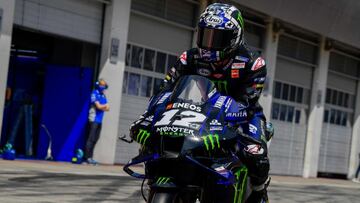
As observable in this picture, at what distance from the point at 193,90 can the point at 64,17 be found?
10854 millimetres

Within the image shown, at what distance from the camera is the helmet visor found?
16.8ft

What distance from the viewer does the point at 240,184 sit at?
496 cm

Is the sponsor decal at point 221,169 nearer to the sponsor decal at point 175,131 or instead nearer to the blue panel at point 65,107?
the sponsor decal at point 175,131

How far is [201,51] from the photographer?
5.32 metres

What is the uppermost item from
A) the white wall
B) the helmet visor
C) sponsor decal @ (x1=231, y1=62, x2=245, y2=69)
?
the white wall

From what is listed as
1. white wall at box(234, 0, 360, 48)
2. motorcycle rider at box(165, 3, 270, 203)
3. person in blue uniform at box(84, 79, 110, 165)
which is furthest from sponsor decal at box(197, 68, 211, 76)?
white wall at box(234, 0, 360, 48)

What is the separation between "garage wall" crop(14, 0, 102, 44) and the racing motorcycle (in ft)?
33.0

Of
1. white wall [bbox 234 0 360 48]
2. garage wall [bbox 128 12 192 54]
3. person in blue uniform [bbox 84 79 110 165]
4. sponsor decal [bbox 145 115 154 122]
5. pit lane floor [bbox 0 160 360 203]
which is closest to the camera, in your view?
sponsor decal [bbox 145 115 154 122]

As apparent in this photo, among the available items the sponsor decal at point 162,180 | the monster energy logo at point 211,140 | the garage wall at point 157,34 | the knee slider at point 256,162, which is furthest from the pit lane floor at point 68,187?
the garage wall at point 157,34

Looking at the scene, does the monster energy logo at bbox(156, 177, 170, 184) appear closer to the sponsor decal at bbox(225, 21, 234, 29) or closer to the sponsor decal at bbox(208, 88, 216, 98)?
the sponsor decal at bbox(208, 88, 216, 98)

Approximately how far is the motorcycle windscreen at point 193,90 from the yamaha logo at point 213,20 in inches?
19.5

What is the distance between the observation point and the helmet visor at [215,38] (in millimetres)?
5105

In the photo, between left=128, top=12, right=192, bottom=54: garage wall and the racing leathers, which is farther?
left=128, top=12, right=192, bottom=54: garage wall

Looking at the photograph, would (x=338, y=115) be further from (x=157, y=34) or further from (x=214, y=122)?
(x=214, y=122)
